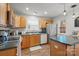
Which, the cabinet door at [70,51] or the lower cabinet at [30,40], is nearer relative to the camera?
the cabinet door at [70,51]

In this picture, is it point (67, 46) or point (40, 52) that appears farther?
point (40, 52)

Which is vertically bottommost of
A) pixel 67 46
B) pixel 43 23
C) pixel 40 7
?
pixel 67 46

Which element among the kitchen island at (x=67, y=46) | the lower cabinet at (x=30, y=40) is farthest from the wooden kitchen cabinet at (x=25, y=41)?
the kitchen island at (x=67, y=46)

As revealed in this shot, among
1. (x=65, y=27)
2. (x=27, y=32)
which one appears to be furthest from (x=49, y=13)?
(x=27, y=32)

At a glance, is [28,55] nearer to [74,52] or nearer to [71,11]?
[74,52]

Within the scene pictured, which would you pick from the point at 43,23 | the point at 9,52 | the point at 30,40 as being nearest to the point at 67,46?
the point at 43,23

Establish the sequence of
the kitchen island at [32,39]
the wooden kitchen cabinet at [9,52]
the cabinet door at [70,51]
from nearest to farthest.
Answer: the wooden kitchen cabinet at [9,52] → the cabinet door at [70,51] → the kitchen island at [32,39]

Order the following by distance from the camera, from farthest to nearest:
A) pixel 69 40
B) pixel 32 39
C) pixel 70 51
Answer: pixel 32 39 → pixel 69 40 → pixel 70 51

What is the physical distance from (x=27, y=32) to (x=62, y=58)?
0.74m

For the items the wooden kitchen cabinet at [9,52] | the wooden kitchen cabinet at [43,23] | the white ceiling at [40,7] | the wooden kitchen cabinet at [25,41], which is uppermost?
the white ceiling at [40,7]

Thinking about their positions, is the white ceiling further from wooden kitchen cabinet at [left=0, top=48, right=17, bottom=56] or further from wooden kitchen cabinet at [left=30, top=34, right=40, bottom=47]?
wooden kitchen cabinet at [left=0, top=48, right=17, bottom=56]

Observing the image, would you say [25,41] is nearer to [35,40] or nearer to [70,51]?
[35,40]

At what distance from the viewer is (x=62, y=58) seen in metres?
1.87

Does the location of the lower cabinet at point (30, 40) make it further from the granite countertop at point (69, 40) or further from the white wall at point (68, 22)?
the white wall at point (68, 22)
